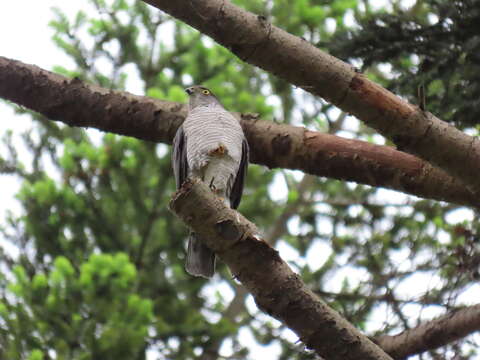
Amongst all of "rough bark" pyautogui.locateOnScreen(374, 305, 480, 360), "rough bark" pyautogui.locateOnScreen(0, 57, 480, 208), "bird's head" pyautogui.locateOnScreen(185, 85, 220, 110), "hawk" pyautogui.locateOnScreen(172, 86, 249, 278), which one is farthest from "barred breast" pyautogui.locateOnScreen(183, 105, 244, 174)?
"rough bark" pyautogui.locateOnScreen(374, 305, 480, 360)

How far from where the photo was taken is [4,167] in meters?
8.93

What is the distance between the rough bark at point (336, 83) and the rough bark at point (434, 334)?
1090 millimetres

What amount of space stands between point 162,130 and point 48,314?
11.8 ft

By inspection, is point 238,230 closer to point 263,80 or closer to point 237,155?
point 237,155

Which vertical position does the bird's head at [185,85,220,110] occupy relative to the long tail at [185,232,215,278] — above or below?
above

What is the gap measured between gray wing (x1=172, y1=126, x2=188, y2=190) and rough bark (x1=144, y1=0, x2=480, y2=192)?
1.41 metres

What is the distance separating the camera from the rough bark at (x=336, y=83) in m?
3.18

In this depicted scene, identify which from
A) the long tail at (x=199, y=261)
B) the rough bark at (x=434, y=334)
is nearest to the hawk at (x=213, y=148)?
the long tail at (x=199, y=261)

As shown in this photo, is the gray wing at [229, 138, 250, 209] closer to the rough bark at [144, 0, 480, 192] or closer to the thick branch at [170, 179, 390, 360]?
the rough bark at [144, 0, 480, 192]

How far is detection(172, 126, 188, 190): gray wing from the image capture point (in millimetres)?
4633

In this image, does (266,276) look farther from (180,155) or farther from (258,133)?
(180,155)

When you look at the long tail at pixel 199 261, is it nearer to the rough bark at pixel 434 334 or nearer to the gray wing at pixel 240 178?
the gray wing at pixel 240 178

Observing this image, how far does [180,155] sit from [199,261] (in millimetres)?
973

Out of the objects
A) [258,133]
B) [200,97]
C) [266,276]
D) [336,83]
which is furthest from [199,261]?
[200,97]
